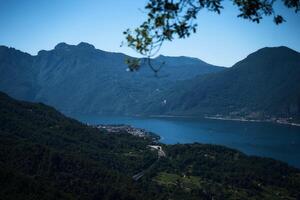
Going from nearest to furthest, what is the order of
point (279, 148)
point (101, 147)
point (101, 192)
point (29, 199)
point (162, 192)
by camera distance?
point (29, 199), point (101, 192), point (162, 192), point (101, 147), point (279, 148)

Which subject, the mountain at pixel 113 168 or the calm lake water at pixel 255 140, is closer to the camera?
the mountain at pixel 113 168

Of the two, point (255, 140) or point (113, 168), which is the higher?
point (255, 140)

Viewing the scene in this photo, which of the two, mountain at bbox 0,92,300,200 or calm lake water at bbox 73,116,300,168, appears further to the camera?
calm lake water at bbox 73,116,300,168

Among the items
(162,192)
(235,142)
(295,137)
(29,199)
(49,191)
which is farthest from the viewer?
(295,137)

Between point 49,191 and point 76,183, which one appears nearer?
point 49,191

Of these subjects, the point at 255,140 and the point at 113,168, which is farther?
the point at 255,140

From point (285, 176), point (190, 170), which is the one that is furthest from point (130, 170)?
point (285, 176)

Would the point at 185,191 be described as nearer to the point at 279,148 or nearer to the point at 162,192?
the point at 162,192

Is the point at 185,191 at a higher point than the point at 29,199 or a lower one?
lower
